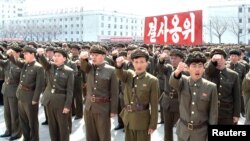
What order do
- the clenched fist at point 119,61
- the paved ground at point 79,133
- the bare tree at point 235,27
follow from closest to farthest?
the clenched fist at point 119,61 → the paved ground at point 79,133 → the bare tree at point 235,27

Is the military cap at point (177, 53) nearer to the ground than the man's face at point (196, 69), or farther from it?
farther from it

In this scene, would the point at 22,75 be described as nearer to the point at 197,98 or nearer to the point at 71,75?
the point at 71,75

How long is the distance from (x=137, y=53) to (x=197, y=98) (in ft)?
3.06

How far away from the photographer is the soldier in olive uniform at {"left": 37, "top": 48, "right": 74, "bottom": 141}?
18.1 ft

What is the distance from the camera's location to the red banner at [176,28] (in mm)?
4973

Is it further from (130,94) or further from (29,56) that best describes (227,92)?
(29,56)

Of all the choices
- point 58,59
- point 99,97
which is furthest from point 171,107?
point 58,59

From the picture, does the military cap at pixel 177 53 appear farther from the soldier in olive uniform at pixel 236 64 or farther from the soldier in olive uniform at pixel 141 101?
the soldier in olive uniform at pixel 236 64

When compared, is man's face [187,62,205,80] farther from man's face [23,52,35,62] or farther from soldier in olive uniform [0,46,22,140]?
soldier in olive uniform [0,46,22,140]

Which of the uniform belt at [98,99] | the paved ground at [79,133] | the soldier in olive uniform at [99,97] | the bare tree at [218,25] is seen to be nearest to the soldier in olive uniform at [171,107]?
the soldier in olive uniform at [99,97]

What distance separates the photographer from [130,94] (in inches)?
179

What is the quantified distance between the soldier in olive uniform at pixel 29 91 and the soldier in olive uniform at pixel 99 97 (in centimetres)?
122

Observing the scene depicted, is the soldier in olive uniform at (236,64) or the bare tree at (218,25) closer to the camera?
the soldier in olive uniform at (236,64)

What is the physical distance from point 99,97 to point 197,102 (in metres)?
1.67
